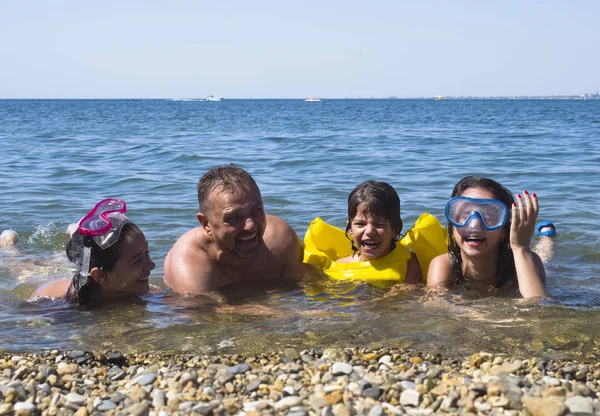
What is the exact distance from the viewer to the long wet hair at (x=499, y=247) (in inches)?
215

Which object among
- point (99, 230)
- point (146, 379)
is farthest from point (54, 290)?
point (146, 379)

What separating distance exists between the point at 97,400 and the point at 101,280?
1.96 metres

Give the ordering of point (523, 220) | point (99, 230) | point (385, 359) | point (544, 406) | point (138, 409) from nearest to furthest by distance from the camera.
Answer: point (544, 406), point (138, 409), point (385, 359), point (523, 220), point (99, 230)

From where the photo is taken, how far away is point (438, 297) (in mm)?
5609

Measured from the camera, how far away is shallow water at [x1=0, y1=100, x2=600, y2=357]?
4652mm

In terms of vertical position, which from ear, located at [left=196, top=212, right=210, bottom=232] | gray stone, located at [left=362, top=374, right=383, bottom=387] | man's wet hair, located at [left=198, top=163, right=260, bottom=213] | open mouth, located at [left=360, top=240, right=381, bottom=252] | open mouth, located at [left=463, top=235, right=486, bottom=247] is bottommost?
gray stone, located at [left=362, top=374, right=383, bottom=387]

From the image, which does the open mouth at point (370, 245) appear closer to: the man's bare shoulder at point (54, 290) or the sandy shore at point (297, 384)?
the sandy shore at point (297, 384)

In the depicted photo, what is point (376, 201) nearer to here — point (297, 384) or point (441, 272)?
point (441, 272)

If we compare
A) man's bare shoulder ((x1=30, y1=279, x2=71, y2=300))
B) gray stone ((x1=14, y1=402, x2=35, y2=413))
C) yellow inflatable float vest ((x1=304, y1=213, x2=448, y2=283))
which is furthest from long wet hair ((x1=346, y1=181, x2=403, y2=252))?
gray stone ((x1=14, y1=402, x2=35, y2=413))

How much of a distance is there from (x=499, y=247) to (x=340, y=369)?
235 centimetres

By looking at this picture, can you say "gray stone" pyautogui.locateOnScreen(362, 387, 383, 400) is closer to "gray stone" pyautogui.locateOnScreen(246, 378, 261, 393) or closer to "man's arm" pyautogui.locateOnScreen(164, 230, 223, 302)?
"gray stone" pyautogui.locateOnScreen(246, 378, 261, 393)

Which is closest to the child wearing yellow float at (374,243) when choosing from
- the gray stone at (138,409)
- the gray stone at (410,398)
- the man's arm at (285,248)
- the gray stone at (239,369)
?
the man's arm at (285,248)

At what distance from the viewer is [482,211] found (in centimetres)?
528

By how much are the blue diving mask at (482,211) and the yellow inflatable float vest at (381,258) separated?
34.3 inches
